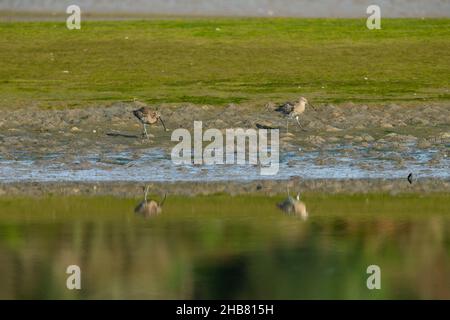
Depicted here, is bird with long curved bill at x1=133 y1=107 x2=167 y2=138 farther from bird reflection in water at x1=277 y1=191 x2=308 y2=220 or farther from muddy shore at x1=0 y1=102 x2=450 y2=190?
bird reflection in water at x1=277 y1=191 x2=308 y2=220

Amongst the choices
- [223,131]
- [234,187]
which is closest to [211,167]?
[234,187]

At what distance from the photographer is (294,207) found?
14164mm

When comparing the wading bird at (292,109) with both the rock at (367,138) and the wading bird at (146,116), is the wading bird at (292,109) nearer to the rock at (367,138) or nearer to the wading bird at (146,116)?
the rock at (367,138)

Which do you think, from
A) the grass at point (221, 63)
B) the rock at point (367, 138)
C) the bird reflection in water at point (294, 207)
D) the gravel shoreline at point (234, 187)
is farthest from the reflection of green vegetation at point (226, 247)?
the grass at point (221, 63)

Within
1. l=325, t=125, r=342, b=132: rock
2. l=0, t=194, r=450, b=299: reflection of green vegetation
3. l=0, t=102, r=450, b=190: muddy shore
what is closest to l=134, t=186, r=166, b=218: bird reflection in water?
l=0, t=194, r=450, b=299: reflection of green vegetation

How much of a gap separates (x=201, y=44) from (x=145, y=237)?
1888 centimetres

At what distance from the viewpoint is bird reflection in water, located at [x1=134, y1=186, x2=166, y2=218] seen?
13.8 m

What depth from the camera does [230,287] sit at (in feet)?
Result: 33.0

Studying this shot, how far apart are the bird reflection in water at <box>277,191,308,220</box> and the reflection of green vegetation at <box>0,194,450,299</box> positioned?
10 centimetres

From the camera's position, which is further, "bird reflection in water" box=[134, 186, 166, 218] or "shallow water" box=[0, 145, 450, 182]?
"shallow water" box=[0, 145, 450, 182]

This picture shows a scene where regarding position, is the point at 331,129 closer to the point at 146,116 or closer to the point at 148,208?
the point at 146,116

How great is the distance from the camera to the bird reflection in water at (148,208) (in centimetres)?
1380

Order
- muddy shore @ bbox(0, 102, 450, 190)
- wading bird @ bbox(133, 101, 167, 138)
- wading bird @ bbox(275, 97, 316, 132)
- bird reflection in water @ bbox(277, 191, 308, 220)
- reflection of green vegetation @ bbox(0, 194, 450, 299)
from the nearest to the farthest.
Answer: reflection of green vegetation @ bbox(0, 194, 450, 299) < bird reflection in water @ bbox(277, 191, 308, 220) < muddy shore @ bbox(0, 102, 450, 190) < wading bird @ bbox(133, 101, 167, 138) < wading bird @ bbox(275, 97, 316, 132)
